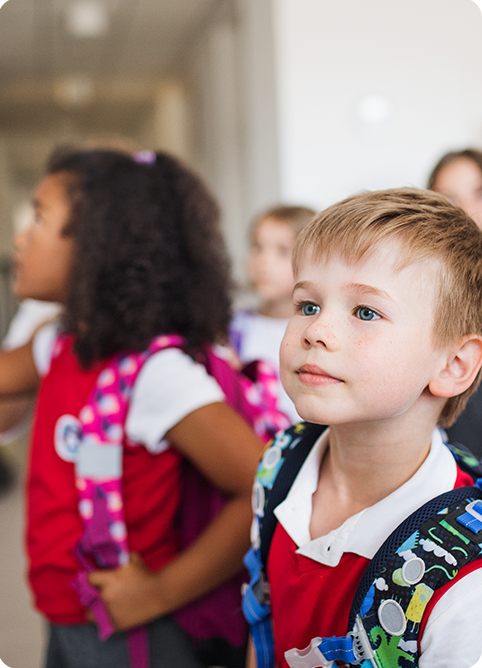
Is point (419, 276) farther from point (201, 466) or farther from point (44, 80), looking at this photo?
point (44, 80)

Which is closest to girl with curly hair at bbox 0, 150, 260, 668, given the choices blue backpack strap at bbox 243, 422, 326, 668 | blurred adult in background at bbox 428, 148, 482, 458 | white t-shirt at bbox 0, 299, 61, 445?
blue backpack strap at bbox 243, 422, 326, 668

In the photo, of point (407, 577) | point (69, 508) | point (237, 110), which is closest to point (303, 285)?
point (407, 577)

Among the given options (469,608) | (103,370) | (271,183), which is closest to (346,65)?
(271,183)

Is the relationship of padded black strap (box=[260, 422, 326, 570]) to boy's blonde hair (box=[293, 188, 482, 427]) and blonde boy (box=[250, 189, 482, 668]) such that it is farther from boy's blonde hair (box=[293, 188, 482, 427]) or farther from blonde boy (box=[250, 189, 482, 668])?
boy's blonde hair (box=[293, 188, 482, 427])

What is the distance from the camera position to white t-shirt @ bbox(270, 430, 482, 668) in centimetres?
45

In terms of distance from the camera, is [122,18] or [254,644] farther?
[122,18]

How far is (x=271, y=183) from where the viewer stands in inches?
118

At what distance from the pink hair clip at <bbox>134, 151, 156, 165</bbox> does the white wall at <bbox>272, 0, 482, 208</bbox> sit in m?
1.81

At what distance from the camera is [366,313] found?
527 millimetres

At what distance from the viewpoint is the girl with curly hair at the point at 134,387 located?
826 millimetres

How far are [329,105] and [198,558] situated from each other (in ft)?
8.02

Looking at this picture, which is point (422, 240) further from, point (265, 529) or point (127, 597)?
point (127, 597)

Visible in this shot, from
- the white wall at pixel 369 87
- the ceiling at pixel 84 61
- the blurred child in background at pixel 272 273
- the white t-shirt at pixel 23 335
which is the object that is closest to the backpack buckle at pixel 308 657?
the white t-shirt at pixel 23 335

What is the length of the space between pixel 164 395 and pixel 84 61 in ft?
15.1
